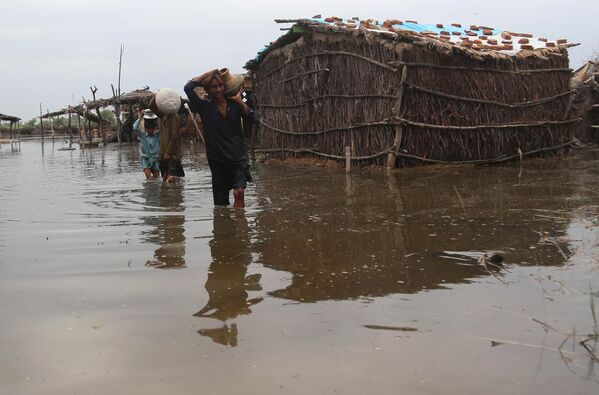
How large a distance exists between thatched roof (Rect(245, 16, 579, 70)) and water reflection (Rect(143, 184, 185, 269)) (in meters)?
4.61

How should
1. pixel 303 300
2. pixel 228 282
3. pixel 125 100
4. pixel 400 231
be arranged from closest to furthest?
pixel 303 300 < pixel 228 282 < pixel 400 231 < pixel 125 100

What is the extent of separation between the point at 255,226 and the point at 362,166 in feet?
20.5

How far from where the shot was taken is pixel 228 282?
3.13m

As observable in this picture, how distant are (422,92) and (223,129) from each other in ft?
17.4

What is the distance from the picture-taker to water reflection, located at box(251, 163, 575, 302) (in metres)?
3.19

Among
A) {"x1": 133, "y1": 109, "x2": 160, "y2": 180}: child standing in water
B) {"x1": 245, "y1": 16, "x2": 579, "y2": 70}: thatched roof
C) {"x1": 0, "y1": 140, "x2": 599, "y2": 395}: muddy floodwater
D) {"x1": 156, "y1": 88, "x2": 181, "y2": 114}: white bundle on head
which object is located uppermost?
{"x1": 245, "y1": 16, "x2": 579, "y2": 70}: thatched roof

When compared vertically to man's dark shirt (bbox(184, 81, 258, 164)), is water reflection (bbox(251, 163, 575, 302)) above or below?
below

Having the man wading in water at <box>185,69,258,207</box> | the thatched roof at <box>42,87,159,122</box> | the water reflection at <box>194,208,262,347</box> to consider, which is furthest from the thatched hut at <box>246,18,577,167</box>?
the thatched roof at <box>42,87,159,122</box>

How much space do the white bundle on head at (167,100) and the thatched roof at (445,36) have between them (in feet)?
13.1

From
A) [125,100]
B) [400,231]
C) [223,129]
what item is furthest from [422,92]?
[125,100]

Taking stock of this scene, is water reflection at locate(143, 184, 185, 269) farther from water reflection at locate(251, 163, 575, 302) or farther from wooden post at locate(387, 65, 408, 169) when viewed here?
wooden post at locate(387, 65, 408, 169)

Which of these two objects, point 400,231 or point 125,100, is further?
point 125,100

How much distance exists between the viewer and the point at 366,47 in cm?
1042

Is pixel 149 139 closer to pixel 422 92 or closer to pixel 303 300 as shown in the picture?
pixel 422 92
